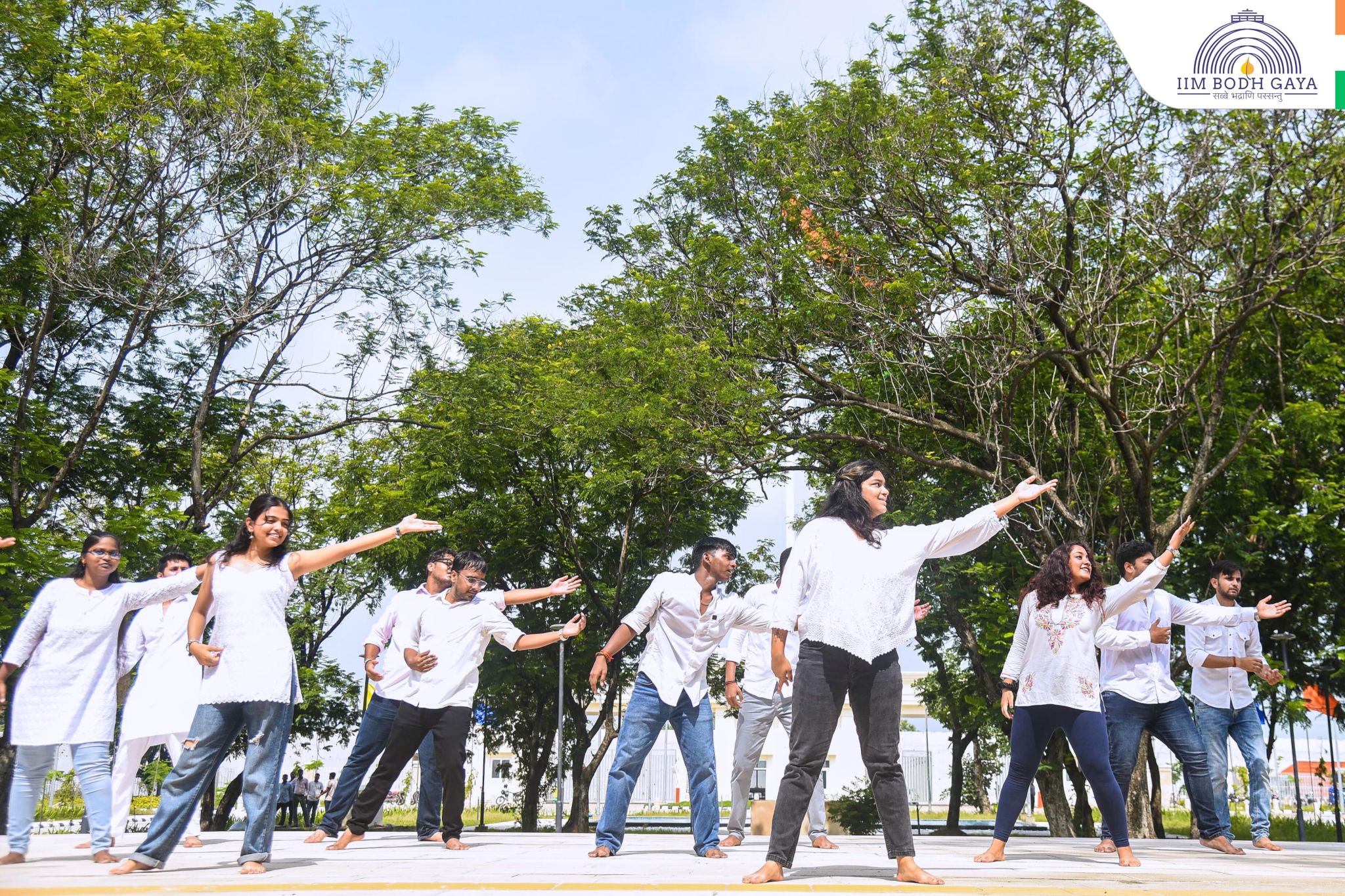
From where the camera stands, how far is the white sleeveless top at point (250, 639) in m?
6.10

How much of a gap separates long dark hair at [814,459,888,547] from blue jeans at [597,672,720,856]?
2.21 m

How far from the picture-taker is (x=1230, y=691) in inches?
369

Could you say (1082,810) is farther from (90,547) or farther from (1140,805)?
(90,547)

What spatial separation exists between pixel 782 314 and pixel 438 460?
8.20 m

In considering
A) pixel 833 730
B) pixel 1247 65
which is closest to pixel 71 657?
pixel 833 730

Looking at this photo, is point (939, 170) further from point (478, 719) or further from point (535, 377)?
point (478, 719)

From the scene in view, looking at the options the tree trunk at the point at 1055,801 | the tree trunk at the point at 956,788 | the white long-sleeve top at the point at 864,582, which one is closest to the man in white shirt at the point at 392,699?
the white long-sleeve top at the point at 864,582

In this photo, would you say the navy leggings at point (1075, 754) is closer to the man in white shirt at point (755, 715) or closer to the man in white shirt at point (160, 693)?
the man in white shirt at point (755, 715)

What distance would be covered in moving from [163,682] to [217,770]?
3.02 m

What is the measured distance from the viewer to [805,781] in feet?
18.0

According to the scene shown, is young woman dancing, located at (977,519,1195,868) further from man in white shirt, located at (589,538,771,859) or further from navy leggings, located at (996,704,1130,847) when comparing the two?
man in white shirt, located at (589,538,771,859)

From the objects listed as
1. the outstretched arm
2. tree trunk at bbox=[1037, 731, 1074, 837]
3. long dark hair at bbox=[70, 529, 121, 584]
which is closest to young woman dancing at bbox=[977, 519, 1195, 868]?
the outstretched arm

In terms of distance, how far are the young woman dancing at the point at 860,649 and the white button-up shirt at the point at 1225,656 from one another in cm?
479

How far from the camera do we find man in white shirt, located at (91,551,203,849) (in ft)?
28.3
